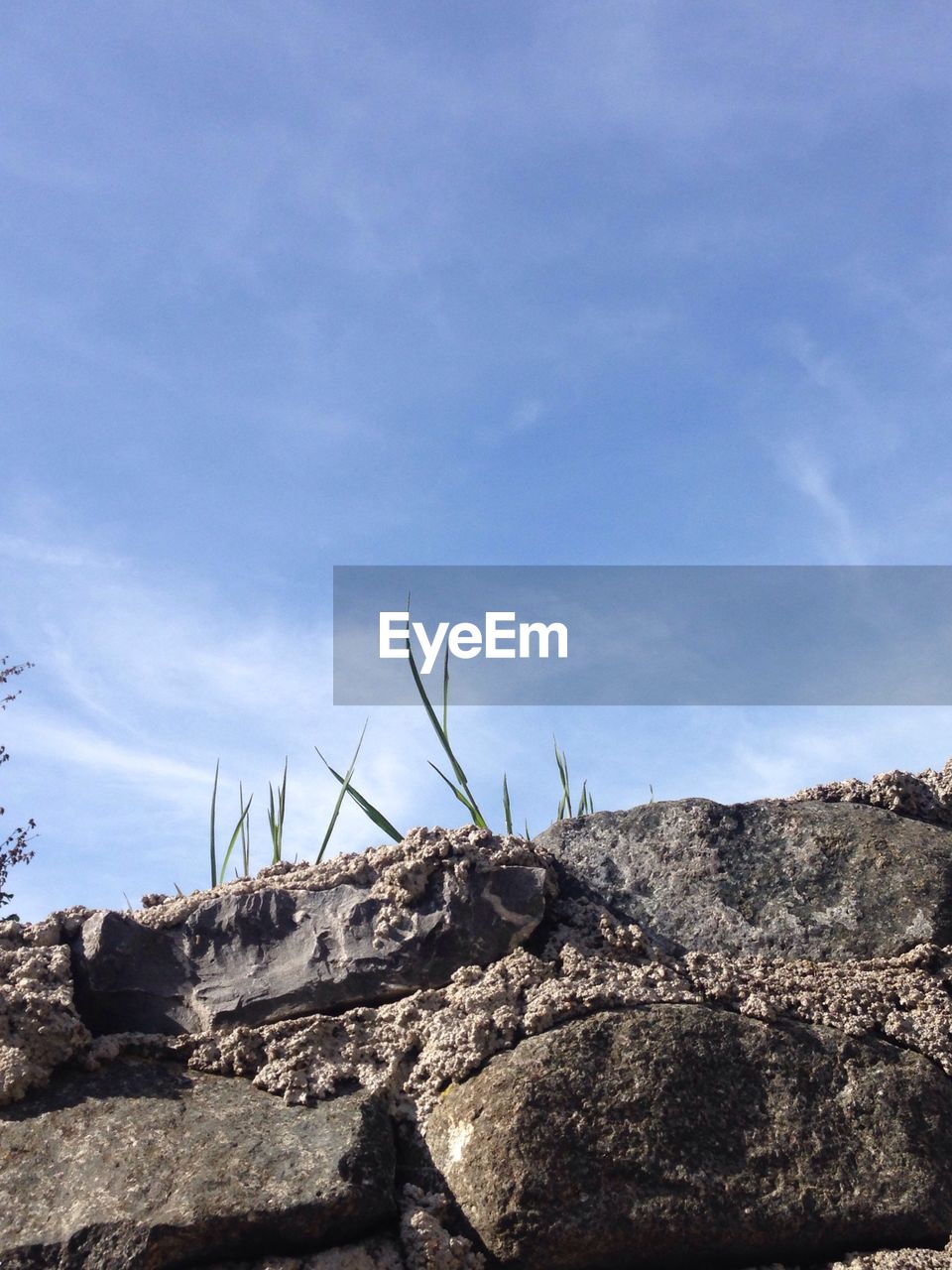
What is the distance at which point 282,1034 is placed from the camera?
10.6ft

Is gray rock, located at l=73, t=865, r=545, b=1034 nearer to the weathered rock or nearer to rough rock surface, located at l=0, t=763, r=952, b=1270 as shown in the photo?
rough rock surface, located at l=0, t=763, r=952, b=1270

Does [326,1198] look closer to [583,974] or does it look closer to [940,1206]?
[583,974]

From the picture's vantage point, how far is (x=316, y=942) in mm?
3393

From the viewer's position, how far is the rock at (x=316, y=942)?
10.9 ft

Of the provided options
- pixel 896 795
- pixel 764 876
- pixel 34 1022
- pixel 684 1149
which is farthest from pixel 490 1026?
pixel 896 795

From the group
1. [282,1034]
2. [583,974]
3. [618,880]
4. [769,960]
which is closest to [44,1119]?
[282,1034]

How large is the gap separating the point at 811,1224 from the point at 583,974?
819 mm

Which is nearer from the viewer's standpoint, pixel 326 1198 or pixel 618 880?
pixel 326 1198

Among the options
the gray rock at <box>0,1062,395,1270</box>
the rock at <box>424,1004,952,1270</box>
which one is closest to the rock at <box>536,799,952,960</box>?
the rock at <box>424,1004,952,1270</box>

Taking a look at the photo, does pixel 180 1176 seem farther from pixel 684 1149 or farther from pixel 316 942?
pixel 684 1149

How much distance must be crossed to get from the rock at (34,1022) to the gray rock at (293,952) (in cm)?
12

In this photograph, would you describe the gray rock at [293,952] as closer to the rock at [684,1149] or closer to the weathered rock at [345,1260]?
the rock at [684,1149]

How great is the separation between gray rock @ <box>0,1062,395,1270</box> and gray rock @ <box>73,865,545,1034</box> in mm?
280

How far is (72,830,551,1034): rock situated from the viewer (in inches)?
131
